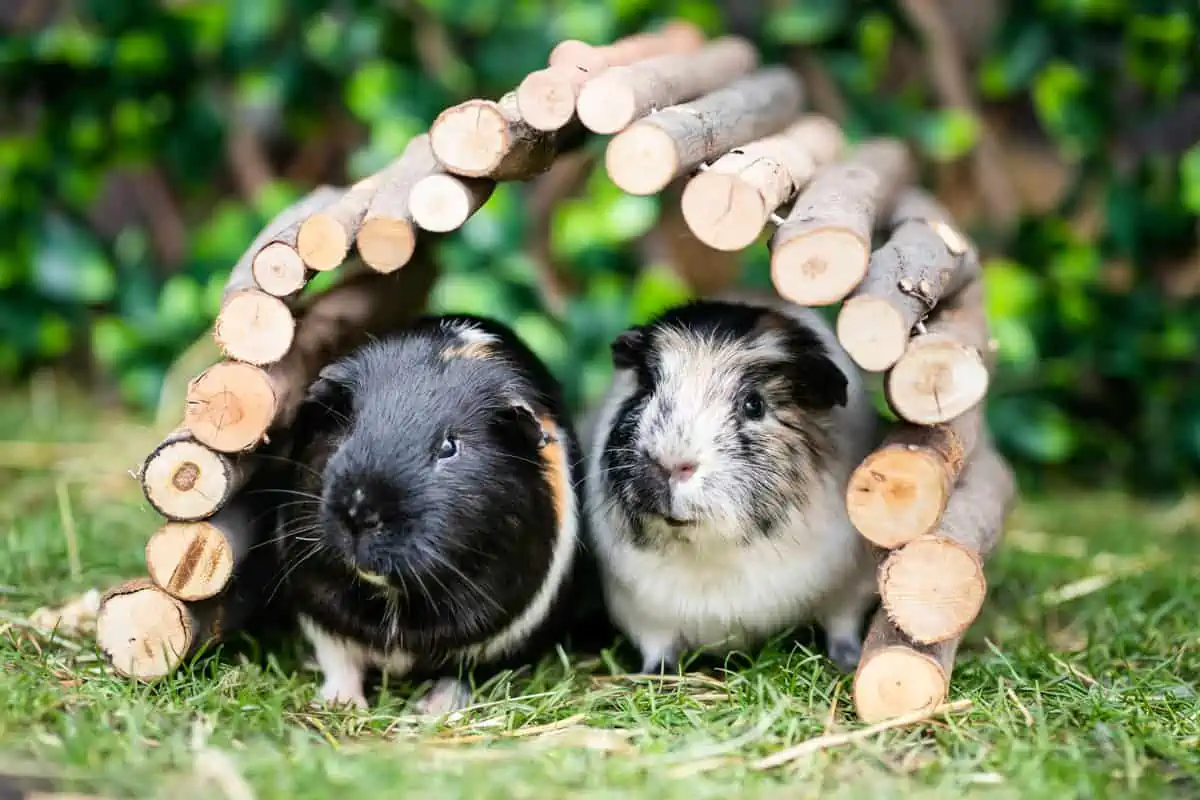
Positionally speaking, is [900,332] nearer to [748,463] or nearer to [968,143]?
[748,463]

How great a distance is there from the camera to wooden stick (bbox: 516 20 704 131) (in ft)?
9.46

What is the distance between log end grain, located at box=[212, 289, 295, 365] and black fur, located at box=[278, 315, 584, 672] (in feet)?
0.66

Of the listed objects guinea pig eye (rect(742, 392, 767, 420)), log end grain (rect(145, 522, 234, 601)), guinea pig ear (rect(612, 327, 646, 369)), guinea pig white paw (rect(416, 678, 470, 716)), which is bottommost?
guinea pig white paw (rect(416, 678, 470, 716))

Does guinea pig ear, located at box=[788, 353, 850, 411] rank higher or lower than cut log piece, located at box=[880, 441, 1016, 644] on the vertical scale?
higher

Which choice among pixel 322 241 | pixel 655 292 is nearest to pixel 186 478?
pixel 322 241

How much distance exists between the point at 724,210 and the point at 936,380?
1.91ft

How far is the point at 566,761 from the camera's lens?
254 centimetres

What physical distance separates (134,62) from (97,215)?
3.45 feet

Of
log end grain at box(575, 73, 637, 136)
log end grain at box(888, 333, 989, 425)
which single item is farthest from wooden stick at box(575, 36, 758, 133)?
log end grain at box(888, 333, 989, 425)

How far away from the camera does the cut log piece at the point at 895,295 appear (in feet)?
8.82

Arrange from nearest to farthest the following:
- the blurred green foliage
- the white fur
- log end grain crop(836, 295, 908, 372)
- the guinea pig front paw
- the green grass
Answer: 1. the green grass
2. log end grain crop(836, 295, 908, 372)
3. the white fur
4. the guinea pig front paw
5. the blurred green foliage

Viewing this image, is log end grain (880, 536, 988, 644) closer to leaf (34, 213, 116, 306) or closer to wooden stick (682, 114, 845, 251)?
wooden stick (682, 114, 845, 251)

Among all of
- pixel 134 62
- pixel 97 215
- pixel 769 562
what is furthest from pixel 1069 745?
pixel 97 215

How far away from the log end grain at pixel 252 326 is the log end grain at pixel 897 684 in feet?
4.98
